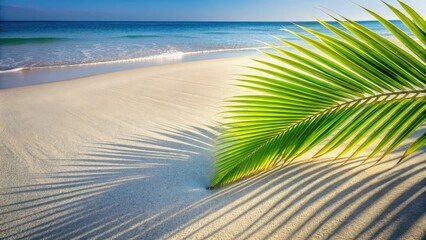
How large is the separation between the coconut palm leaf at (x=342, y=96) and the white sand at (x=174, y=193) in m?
0.28

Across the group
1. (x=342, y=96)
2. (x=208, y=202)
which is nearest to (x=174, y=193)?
(x=208, y=202)

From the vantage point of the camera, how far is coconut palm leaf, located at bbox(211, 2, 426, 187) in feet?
2.57

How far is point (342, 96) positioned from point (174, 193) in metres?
0.99

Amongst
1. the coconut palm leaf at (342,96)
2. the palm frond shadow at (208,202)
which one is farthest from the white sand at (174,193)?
the coconut palm leaf at (342,96)

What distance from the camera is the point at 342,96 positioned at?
3.00 feet

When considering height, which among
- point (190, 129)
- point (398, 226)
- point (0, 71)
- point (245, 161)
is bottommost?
point (0, 71)

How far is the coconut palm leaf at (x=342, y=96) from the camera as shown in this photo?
2.57 ft

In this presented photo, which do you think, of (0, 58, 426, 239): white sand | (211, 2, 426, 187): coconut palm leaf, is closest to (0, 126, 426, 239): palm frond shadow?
(0, 58, 426, 239): white sand

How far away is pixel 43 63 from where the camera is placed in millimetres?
8891

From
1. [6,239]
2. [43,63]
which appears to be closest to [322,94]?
[6,239]

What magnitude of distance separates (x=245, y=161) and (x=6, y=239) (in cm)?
107

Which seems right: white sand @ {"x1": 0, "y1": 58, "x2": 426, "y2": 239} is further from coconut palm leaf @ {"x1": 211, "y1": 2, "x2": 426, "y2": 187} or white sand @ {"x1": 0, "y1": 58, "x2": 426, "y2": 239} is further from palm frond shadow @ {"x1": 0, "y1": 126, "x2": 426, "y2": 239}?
coconut palm leaf @ {"x1": 211, "y1": 2, "x2": 426, "y2": 187}

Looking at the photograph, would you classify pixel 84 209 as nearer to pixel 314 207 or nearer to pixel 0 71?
pixel 314 207

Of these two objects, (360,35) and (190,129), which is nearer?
(360,35)
